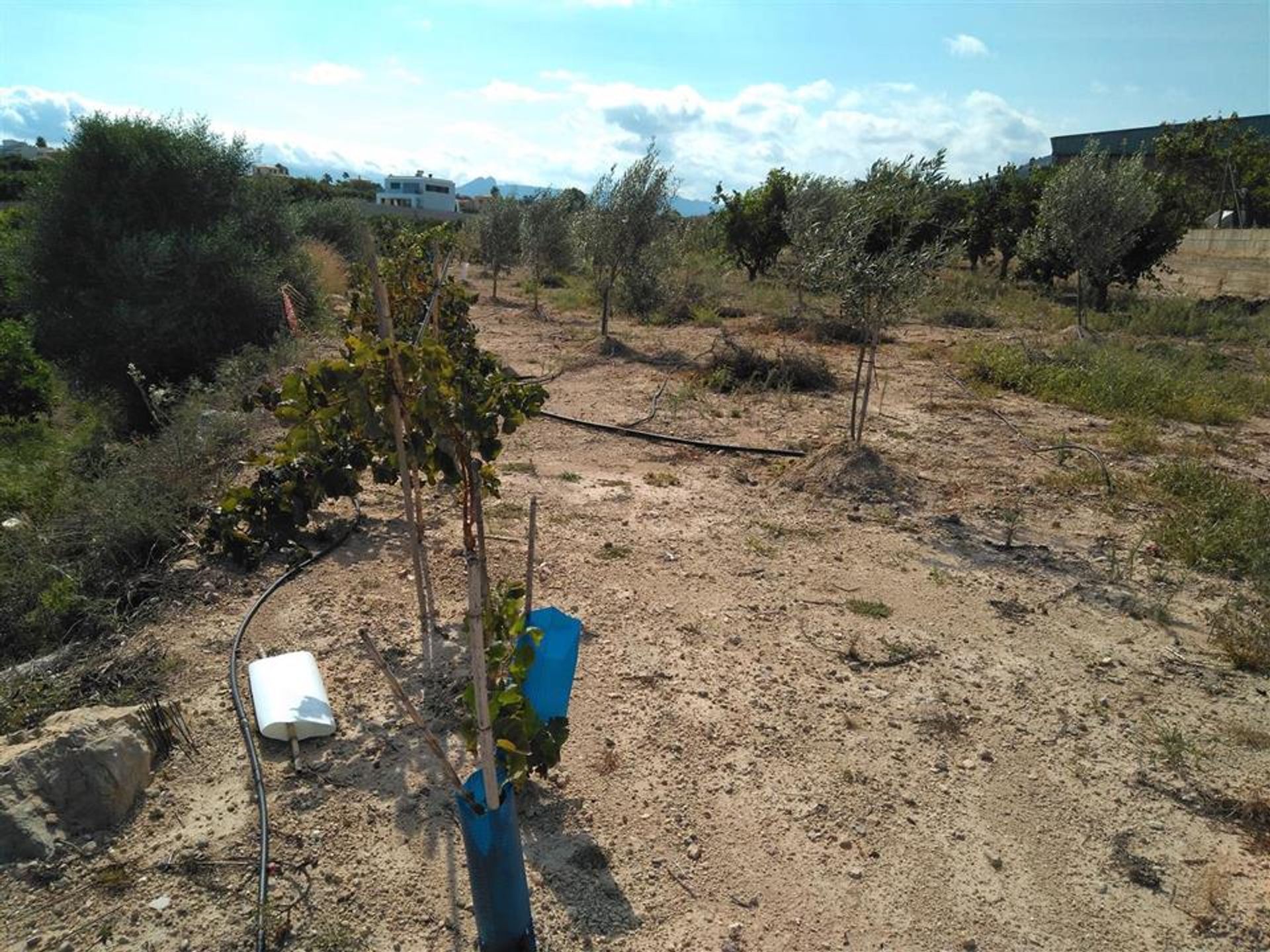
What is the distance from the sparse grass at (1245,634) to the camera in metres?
4.42

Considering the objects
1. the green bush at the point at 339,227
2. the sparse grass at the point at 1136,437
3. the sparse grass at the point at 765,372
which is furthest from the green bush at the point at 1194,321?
the green bush at the point at 339,227

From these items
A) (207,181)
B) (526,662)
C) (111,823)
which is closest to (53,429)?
(207,181)

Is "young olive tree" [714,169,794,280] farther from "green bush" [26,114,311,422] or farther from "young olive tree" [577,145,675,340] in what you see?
"green bush" [26,114,311,422]

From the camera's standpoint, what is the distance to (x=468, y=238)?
24469 millimetres

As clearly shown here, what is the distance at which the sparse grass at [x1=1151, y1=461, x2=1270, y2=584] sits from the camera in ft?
18.4

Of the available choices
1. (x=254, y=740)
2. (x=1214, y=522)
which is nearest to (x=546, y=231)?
(x=1214, y=522)

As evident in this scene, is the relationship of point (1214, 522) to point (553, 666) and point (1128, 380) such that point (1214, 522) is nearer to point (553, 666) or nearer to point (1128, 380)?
point (1128, 380)

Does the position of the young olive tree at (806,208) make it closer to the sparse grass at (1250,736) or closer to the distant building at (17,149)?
the sparse grass at (1250,736)

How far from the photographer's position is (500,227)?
77.1 ft

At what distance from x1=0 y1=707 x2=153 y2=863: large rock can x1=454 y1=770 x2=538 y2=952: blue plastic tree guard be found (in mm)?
1530

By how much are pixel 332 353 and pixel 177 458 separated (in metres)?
5.72

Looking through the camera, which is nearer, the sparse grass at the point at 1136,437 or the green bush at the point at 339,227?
the sparse grass at the point at 1136,437

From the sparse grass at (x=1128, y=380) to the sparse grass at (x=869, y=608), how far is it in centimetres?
649

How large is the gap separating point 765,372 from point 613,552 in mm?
6371
